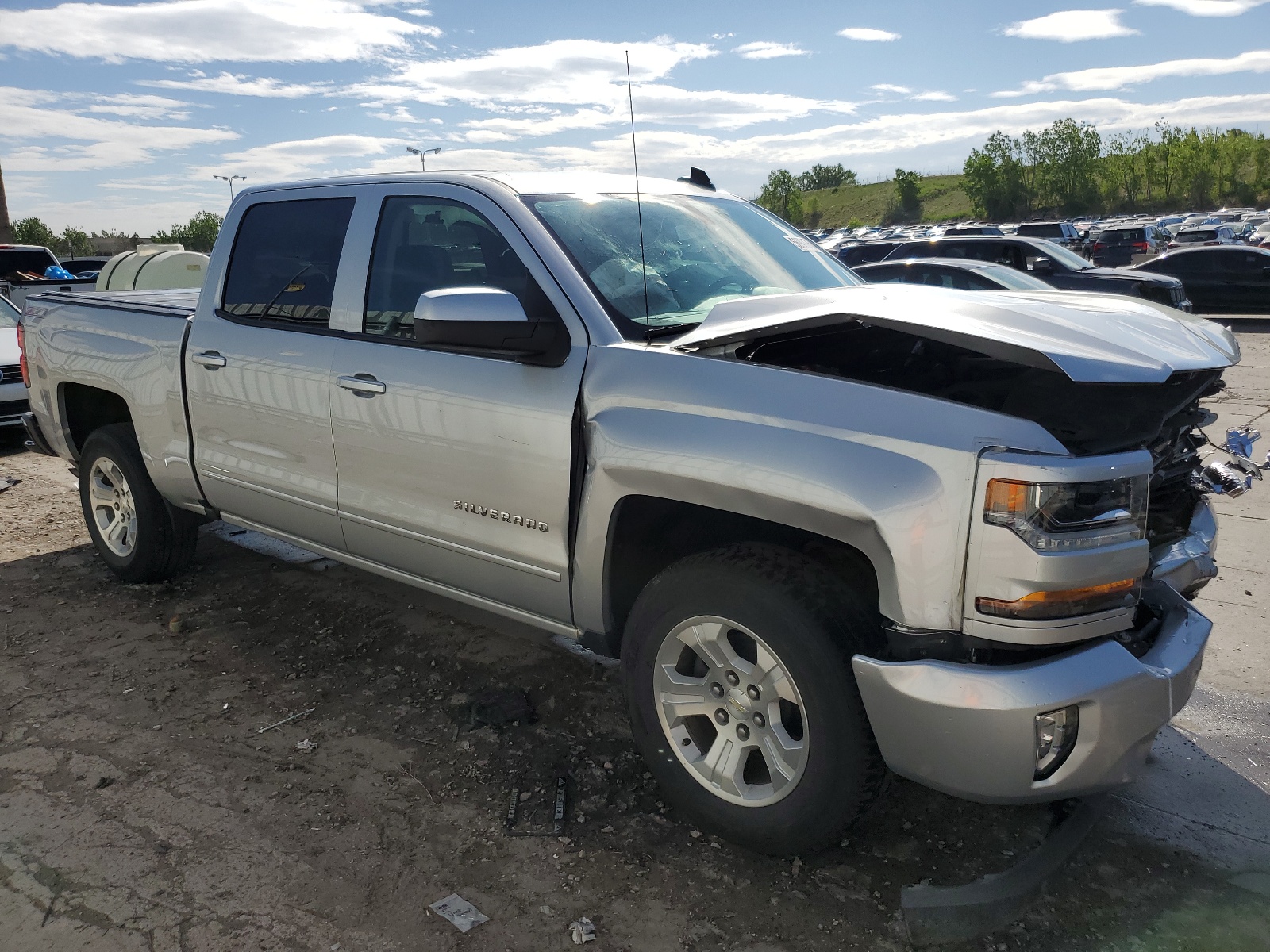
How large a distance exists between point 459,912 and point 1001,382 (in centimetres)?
213

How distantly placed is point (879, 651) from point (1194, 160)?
108949mm

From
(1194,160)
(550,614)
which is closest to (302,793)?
(550,614)

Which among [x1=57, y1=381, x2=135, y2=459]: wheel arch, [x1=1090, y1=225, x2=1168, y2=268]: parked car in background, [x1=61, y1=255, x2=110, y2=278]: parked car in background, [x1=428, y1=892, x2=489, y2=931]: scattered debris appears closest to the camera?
[x1=428, y1=892, x2=489, y2=931]: scattered debris

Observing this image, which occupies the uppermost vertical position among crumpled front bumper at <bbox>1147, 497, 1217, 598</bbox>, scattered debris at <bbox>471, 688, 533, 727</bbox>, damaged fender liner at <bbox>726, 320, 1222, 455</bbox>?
damaged fender liner at <bbox>726, 320, 1222, 455</bbox>

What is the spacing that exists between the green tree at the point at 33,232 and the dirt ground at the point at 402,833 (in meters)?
82.9

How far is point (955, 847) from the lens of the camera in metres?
2.92

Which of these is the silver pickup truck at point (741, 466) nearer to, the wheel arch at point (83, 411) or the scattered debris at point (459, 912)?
the scattered debris at point (459, 912)

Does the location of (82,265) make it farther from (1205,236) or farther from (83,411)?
(1205,236)

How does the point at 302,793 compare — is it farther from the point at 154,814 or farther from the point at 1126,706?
the point at 1126,706

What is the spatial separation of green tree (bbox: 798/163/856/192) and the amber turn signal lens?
171934 millimetres

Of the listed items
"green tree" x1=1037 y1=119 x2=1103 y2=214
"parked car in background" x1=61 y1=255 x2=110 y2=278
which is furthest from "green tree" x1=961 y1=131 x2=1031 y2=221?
"parked car in background" x1=61 y1=255 x2=110 y2=278

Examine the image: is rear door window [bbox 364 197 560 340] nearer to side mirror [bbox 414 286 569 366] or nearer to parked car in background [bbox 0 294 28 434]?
side mirror [bbox 414 286 569 366]

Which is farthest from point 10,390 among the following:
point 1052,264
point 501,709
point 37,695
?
point 1052,264

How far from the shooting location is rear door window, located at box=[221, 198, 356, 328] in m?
3.90
